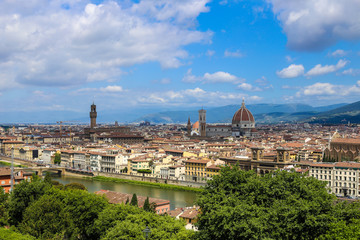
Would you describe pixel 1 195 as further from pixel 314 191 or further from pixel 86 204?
pixel 314 191

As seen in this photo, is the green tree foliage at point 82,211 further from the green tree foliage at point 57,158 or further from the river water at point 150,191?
the green tree foliage at point 57,158

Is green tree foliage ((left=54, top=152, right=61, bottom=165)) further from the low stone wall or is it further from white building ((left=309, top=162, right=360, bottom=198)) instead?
white building ((left=309, top=162, right=360, bottom=198))

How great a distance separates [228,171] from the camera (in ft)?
60.7

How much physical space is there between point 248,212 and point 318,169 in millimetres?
23755

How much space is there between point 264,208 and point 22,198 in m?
12.9

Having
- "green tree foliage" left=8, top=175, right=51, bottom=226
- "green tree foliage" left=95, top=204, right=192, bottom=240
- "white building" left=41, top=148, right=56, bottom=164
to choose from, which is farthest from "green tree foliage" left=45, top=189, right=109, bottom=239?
"white building" left=41, top=148, right=56, bottom=164

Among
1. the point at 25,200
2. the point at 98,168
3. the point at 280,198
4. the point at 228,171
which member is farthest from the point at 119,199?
the point at 98,168

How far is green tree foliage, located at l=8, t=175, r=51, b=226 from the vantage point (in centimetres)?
2098

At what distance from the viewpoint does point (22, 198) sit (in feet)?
70.3

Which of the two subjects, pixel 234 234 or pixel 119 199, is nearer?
pixel 234 234

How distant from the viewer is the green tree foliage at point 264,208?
13.9 meters

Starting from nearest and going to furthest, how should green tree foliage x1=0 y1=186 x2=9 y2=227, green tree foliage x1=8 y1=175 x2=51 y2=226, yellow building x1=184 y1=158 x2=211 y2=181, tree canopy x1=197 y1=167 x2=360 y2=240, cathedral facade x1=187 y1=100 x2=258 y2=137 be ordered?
tree canopy x1=197 y1=167 x2=360 y2=240 < green tree foliage x1=0 y1=186 x2=9 y2=227 < green tree foliage x1=8 y1=175 x2=51 y2=226 < yellow building x1=184 y1=158 x2=211 y2=181 < cathedral facade x1=187 y1=100 x2=258 y2=137

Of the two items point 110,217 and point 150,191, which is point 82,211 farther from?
point 150,191

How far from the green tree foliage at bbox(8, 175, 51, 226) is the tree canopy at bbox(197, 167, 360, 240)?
9744 millimetres
